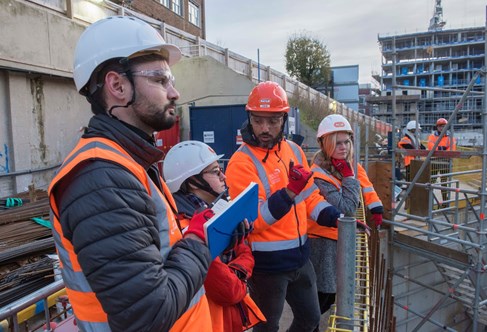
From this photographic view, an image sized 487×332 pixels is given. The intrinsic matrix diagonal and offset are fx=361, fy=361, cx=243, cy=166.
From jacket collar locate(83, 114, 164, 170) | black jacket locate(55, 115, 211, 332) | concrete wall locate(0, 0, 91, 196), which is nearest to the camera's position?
black jacket locate(55, 115, 211, 332)

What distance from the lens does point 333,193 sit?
317 centimetres

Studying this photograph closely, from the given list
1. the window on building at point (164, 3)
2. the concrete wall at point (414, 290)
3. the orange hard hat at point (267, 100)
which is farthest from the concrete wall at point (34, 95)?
the window on building at point (164, 3)

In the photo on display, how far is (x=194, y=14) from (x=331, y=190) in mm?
31512

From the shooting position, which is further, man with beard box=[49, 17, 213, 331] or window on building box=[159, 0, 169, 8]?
window on building box=[159, 0, 169, 8]

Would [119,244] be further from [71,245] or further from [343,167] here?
[343,167]

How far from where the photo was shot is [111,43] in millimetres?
1362

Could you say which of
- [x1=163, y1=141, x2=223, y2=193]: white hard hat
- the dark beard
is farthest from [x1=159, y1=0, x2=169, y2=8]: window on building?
the dark beard

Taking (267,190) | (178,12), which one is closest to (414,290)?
(267,190)

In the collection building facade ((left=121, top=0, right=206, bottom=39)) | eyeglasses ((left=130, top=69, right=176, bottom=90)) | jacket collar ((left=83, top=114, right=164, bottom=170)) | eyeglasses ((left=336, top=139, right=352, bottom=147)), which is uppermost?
building facade ((left=121, top=0, right=206, bottom=39))

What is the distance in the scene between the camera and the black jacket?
104cm

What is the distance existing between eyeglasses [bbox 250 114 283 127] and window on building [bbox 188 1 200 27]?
30.3 m

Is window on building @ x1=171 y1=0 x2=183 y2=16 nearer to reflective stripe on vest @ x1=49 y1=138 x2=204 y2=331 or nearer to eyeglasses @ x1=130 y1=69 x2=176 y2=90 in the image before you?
eyeglasses @ x1=130 y1=69 x2=176 y2=90

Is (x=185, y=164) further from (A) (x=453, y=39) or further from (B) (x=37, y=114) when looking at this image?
(A) (x=453, y=39)

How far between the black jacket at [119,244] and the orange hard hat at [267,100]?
5.68ft
